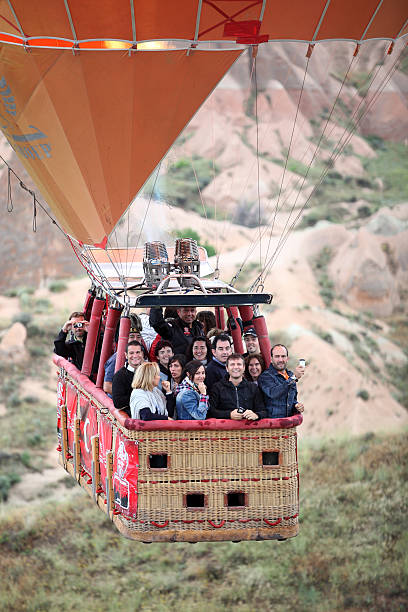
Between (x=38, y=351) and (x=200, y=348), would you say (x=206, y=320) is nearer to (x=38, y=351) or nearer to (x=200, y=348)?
(x=200, y=348)

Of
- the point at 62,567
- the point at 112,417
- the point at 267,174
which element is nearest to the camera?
the point at 112,417

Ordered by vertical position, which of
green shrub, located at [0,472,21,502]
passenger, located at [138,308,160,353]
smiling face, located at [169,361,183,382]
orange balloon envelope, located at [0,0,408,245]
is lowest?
green shrub, located at [0,472,21,502]

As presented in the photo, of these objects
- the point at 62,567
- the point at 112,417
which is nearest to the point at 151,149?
the point at 112,417

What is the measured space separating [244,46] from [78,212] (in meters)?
2.12

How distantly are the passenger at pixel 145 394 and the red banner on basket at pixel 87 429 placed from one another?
1252 millimetres

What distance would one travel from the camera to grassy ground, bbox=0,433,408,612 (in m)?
22.7

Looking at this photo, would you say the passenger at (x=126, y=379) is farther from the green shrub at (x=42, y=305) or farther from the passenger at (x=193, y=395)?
the green shrub at (x=42, y=305)

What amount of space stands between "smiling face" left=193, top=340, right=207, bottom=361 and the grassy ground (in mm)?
16135

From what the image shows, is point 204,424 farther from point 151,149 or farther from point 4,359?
point 4,359

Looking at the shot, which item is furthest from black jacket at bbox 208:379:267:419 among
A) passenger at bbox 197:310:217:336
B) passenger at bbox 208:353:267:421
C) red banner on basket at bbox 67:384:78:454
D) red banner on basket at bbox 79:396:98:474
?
red banner on basket at bbox 67:384:78:454

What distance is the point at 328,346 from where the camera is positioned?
27.4m

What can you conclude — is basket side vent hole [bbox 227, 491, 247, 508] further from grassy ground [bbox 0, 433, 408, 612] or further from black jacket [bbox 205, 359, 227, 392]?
grassy ground [bbox 0, 433, 408, 612]

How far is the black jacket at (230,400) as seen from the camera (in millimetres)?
6824

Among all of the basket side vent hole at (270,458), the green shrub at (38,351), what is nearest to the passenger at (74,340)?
the basket side vent hole at (270,458)
